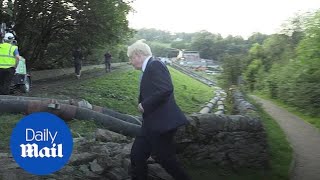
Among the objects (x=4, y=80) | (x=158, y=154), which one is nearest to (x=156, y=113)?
(x=158, y=154)

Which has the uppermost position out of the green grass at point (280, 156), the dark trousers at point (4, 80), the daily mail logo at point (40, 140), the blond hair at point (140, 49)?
the blond hair at point (140, 49)

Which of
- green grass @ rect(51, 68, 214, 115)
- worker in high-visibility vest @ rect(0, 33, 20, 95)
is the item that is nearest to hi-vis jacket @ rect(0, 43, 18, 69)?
worker in high-visibility vest @ rect(0, 33, 20, 95)

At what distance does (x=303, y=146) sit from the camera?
34.1 feet

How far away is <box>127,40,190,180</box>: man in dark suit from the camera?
4715mm

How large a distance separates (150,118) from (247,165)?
2828mm

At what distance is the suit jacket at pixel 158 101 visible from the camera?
469 cm

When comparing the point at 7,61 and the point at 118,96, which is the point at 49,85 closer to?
the point at 118,96

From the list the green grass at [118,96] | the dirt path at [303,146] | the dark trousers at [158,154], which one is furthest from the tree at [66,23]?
the dark trousers at [158,154]

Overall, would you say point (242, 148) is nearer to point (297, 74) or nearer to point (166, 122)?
point (166, 122)

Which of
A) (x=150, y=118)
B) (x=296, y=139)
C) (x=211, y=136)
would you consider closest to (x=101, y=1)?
(x=296, y=139)

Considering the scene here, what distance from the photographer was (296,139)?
1142cm

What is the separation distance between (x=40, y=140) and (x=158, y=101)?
1351mm

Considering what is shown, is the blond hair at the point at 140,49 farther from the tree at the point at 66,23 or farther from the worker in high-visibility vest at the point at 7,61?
the tree at the point at 66,23

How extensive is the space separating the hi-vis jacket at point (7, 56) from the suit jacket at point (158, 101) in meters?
7.08
